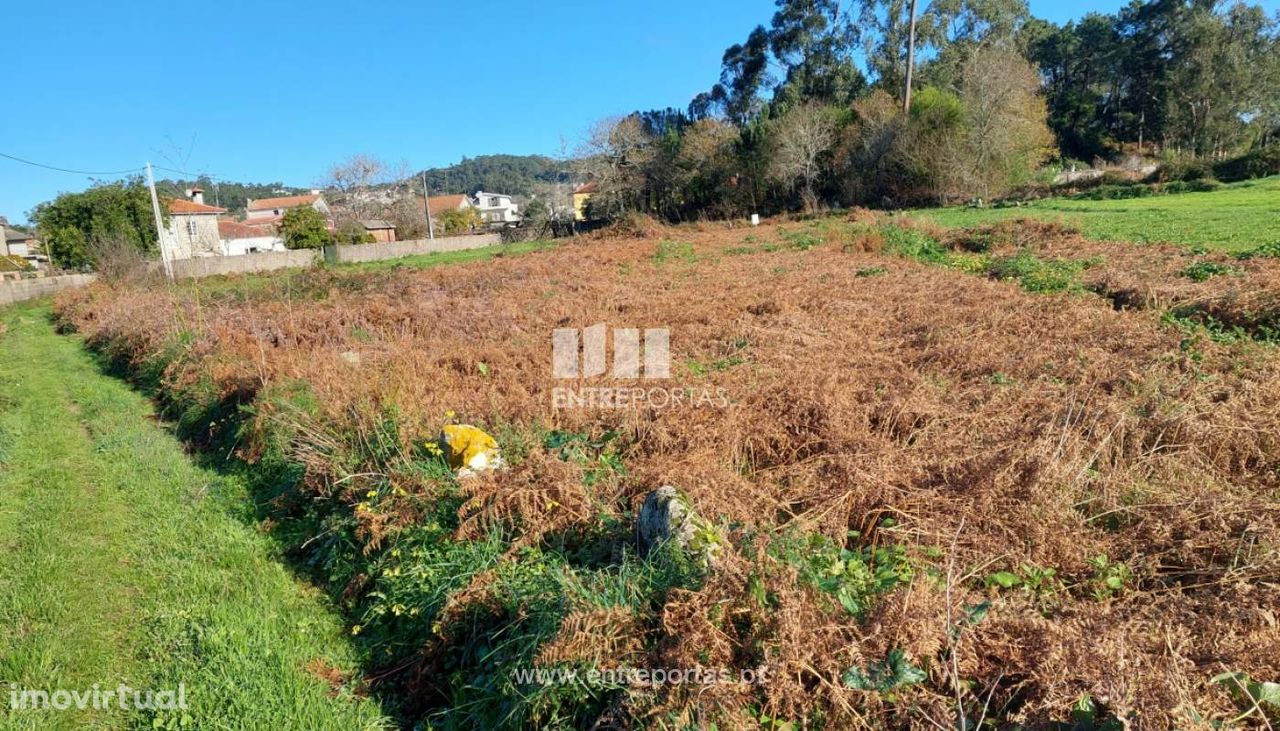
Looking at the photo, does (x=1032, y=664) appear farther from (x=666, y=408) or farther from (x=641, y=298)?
(x=641, y=298)

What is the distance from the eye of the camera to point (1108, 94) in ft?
149

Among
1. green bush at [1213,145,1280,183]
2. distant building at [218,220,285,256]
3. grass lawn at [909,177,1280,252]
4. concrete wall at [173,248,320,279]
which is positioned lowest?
grass lawn at [909,177,1280,252]

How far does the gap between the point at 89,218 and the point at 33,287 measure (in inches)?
324

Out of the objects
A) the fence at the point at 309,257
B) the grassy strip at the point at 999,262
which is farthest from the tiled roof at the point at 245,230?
the grassy strip at the point at 999,262

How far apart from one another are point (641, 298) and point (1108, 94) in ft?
176

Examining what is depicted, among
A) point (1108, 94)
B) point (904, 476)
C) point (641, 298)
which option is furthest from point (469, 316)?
point (1108, 94)

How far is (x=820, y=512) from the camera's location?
3225mm

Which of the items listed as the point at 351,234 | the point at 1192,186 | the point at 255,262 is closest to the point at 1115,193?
the point at 1192,186

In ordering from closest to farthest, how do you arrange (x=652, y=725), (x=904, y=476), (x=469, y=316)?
(x=652, y=725), (x=904, y=476), (x=469, y=316)

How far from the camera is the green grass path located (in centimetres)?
263

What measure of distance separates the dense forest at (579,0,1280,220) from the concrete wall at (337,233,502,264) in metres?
8.70

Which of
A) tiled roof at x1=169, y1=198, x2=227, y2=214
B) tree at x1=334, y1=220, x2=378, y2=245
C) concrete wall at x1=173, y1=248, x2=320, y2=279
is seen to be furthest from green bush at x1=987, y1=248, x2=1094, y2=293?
tiled roof at x1=169, y1=198, x2=227, y2=214

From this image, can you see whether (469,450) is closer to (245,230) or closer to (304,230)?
(304,230)

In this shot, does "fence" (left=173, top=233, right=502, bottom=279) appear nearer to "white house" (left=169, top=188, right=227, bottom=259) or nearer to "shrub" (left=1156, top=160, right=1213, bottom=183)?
"white house" (left=169, top=188, right=227, bottom=259)
